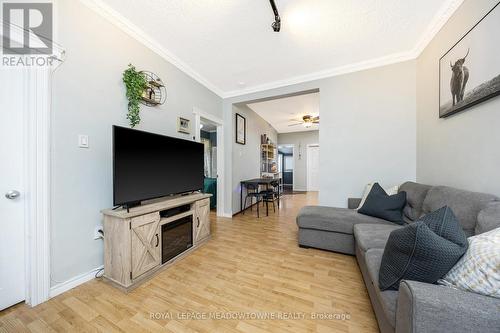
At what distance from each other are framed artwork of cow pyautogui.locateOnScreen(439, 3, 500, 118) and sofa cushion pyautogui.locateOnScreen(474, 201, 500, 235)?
799 mm

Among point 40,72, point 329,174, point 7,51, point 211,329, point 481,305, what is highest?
point 7,51

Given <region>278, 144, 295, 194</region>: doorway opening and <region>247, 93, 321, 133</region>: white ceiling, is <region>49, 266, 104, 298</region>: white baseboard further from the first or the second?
<region>278, 144, 295, 194</region>: doorway opening

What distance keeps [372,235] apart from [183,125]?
2.79 m

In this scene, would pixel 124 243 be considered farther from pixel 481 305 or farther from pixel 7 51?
pixel 481 305

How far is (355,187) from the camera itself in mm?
2826

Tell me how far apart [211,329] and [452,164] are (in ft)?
8.55

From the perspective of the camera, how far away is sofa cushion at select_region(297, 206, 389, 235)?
2139 mm

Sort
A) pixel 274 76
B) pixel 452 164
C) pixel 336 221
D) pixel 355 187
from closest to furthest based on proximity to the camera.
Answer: pixel 452 164 → pixel 336 221 → pixel 355 187 → pixel 274 76

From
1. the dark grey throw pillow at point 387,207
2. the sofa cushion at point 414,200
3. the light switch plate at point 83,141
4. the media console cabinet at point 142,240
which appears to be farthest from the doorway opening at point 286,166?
the light switch plate at point 83,141

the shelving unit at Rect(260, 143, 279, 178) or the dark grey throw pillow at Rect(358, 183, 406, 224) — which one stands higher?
the shelving unit at Rect(260, 143, 279, 178)

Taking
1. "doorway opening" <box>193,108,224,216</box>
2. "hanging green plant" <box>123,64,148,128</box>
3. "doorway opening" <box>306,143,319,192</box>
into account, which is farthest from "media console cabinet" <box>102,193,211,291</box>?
"doorway opening" <box>306,143,319,192</box>

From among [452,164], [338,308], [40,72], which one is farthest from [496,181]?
[40,72]

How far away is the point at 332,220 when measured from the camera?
222 cm

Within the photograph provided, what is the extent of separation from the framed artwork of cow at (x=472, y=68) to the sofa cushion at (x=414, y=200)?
31.8 inches
